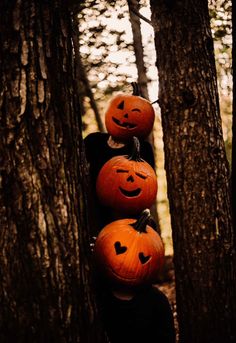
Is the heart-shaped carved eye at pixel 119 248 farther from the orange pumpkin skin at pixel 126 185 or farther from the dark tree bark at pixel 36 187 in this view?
the dark tree bark at pixel 36 187

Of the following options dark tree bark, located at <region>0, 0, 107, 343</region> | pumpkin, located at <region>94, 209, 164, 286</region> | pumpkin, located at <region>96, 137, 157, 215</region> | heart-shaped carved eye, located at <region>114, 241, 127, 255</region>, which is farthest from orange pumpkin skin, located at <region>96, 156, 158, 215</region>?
dark tree bark, located at <region>0, 0, 107, 343</region>

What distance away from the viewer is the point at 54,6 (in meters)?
2.13

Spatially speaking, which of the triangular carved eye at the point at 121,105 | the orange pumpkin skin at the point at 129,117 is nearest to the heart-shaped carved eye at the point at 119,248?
the orange pumpkin skin at the point at 129,117

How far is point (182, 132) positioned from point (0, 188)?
228 centimetres

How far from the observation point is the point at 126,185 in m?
3.78

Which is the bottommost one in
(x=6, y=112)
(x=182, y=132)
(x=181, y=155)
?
(x=181, y=155)

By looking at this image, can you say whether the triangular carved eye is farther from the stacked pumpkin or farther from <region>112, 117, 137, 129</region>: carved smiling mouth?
<region>112, 117, 137, 129</region>: carved smiling mouth

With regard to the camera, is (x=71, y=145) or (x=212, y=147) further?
(x=212, y=147)

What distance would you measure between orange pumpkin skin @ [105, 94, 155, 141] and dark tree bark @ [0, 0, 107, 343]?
2367mm

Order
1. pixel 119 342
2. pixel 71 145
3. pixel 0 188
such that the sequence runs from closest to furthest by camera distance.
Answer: pixel 0 188
pixel 71 145
pixel 119 342

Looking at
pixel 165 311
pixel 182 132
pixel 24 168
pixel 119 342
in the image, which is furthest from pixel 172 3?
pixel 119 342

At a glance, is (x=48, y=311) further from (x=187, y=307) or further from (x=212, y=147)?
(x=212, y=147)

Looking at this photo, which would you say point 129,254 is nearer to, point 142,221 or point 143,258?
point 143,258

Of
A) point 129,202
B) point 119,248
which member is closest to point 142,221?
point 119,248
